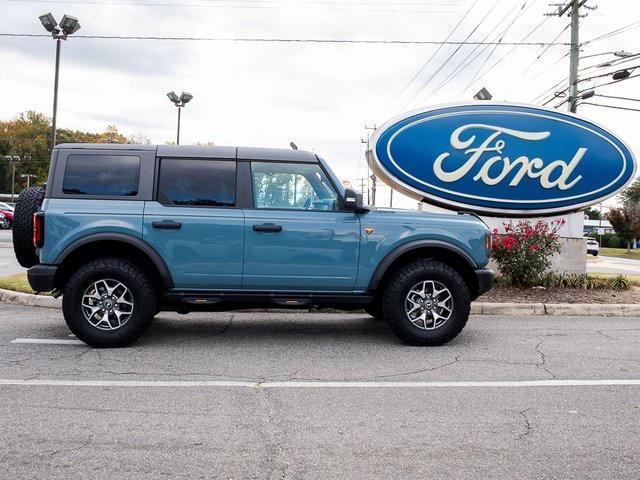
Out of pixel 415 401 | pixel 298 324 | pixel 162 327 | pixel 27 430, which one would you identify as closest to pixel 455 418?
pixel 415 401

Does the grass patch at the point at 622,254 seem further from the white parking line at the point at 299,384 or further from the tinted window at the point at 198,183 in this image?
the tinted window at the point at 198,183

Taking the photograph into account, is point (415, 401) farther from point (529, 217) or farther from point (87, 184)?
point (529, 217)

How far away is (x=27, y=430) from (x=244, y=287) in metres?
2.80

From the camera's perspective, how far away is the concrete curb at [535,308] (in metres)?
8.79

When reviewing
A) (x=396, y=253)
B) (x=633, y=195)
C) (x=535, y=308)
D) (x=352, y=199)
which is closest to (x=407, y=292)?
(x=396, y=253)

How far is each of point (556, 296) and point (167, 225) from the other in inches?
266

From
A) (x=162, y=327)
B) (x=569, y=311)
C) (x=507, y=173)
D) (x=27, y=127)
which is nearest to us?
(x=162, y=327)

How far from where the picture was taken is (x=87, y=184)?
6.29m

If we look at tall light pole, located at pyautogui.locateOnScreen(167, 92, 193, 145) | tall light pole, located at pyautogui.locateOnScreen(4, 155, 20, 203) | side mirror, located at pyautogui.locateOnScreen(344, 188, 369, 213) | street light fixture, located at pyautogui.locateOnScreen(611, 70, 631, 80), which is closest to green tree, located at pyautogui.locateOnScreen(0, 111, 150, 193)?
tall light pole, located at pyautogui.locateOnScreen(4, 155, 20, 203)

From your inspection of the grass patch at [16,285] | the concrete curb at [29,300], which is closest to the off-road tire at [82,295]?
the concrete curb at [29,300]

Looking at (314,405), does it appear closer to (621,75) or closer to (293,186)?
(293,186)

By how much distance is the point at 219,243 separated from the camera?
6.27m

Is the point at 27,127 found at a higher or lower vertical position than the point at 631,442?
higher

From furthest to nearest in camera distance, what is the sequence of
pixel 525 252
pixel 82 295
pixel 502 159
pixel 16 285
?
1. pixel 502 159
2. pixel 525 252
3. pixel 16 285
4. pixel 82 295
